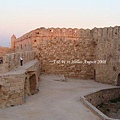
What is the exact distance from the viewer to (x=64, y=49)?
55.0 ft

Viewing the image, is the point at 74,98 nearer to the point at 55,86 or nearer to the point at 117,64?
the point at 55,86

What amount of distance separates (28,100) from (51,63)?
741 centimetres

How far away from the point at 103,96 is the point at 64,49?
5.42 metres

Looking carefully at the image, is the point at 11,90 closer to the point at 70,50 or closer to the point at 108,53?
the point at 108,53

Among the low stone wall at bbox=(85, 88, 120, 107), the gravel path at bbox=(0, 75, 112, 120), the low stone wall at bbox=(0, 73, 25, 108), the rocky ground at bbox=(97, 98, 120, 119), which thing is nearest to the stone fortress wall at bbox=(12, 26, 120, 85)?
the low stone wall at bbox=(85, 88, 120, 107)

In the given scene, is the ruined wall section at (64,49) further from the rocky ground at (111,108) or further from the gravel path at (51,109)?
the gravel path at (51,109)

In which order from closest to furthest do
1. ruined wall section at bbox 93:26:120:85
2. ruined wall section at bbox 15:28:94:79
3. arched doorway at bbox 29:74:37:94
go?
arched doorway at bbox 29:74:37:94
ruined wall section at bbox 93:26:120:85
ruined wall section at bbox 15:28:94:79

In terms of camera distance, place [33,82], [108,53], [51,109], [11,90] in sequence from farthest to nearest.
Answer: [108,53] < [33,82] < [51,109] < [11,90]

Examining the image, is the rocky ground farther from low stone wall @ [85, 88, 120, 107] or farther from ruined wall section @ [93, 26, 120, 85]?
ruined wall section @ [93, 26, 120, 85]

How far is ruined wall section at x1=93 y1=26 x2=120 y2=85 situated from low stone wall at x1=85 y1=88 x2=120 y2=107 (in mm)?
1202

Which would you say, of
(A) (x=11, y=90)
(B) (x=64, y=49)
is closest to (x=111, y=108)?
(A) (x=11, y=90)

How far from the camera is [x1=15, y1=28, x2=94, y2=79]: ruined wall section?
1650cm

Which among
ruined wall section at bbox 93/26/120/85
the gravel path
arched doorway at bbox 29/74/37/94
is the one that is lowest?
the gravel path

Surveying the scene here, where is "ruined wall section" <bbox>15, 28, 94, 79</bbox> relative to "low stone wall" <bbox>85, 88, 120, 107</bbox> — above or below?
above
